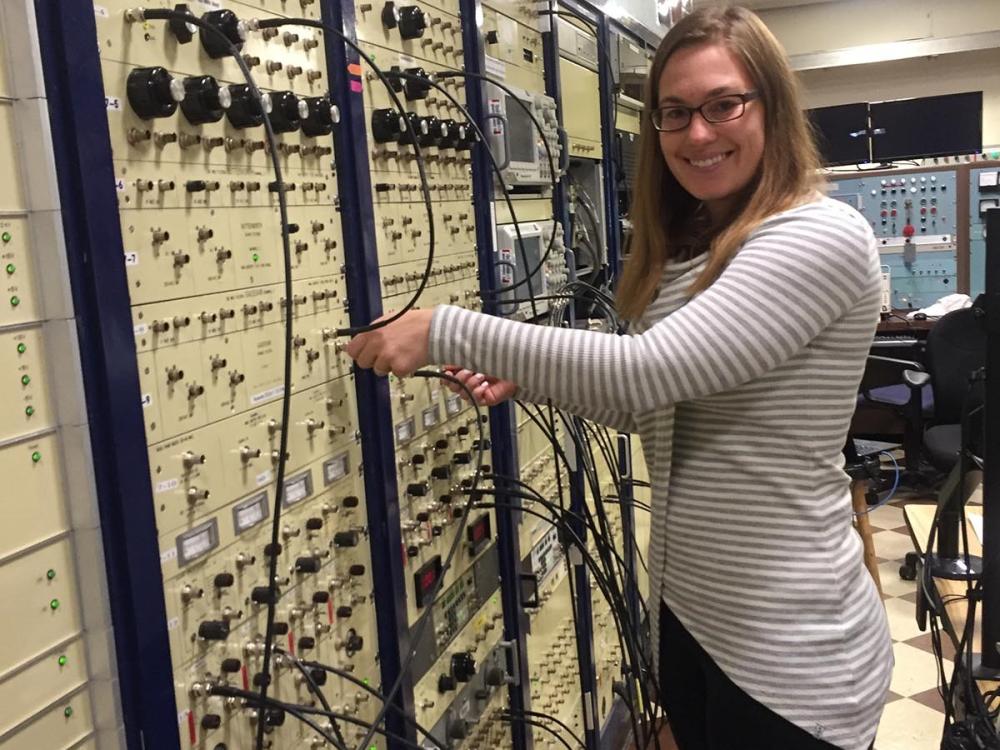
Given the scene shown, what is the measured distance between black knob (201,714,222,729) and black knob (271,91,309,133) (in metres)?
0.81

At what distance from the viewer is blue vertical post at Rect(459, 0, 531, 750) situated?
208 cm

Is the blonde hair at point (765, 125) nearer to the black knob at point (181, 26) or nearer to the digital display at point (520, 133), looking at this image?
the black knob at point (181, 26)

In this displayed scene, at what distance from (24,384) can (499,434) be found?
4.44ft

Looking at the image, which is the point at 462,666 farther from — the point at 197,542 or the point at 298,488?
the point at 197,542

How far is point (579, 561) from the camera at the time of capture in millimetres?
2520

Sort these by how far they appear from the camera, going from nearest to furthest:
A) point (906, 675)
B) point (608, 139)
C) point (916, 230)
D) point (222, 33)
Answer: point (222, 33)
point (608, 139)
point (906, 675)
point (916, 230)

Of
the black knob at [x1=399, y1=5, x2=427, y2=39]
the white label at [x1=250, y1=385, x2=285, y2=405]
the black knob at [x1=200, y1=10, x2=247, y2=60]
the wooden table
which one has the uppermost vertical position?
the black knob at [x1=399, y1=5, x2=427, y2=39]

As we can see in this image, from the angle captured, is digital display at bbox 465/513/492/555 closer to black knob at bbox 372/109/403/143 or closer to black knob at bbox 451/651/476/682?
black knob at bbox 451/651/476/682

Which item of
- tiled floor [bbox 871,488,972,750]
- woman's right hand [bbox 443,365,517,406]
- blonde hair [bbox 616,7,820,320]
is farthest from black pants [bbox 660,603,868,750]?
tiled floor [bbox 871,488,972,750]

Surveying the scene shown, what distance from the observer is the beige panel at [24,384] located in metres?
0.98

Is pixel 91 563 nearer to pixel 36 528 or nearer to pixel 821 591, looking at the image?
pixel 36 528

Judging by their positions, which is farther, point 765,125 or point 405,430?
point 405,430

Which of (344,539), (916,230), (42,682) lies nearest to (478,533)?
(344,539)

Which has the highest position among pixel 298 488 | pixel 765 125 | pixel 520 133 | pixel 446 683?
pixel 520 133
